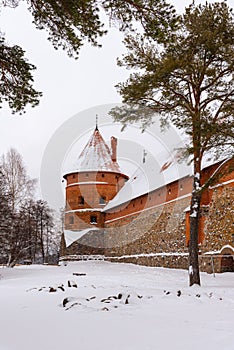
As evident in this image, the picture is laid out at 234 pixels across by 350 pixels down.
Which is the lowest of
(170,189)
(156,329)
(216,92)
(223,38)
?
(156,329)

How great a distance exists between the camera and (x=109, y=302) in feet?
19.2

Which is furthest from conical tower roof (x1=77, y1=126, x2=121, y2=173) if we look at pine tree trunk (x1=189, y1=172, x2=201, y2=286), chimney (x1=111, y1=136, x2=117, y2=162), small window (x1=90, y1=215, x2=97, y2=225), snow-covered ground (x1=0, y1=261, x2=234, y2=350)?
snow-covered ground (x1=0, y1=261, x2=234, y2=350)

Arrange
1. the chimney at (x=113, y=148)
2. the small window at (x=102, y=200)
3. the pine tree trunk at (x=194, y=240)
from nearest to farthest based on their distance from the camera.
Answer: the pine tree trunk at (x=194, y=240), the small window at (x=102, y=200), the chimney at (x=113, y=148)

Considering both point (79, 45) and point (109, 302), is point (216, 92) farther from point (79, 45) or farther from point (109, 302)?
point (109, 302)

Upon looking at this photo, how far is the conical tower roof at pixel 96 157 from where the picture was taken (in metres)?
29.7

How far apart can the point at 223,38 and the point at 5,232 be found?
1311 cm

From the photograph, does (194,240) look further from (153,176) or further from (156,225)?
(153,176)

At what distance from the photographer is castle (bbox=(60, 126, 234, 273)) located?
1562 cm

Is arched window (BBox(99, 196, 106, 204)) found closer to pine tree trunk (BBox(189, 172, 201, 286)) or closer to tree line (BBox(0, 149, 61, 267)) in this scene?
tree line (BBox(0, 149, 61, 267))

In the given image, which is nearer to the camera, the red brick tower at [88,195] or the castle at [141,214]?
the castle at [141,214]

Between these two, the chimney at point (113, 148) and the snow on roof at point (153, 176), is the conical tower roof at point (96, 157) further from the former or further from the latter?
the snow on roof at point (153, 176)

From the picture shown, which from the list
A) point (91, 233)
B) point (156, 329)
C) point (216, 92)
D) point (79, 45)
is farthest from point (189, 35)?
point (91, 233)

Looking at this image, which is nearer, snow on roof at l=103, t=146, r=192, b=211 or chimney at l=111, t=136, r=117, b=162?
snow on roof at l=103, t=146, r=192, b=211

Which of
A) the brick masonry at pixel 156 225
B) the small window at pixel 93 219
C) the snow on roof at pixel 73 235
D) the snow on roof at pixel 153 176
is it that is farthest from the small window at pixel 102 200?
the snow on roof at pixel 73 235
